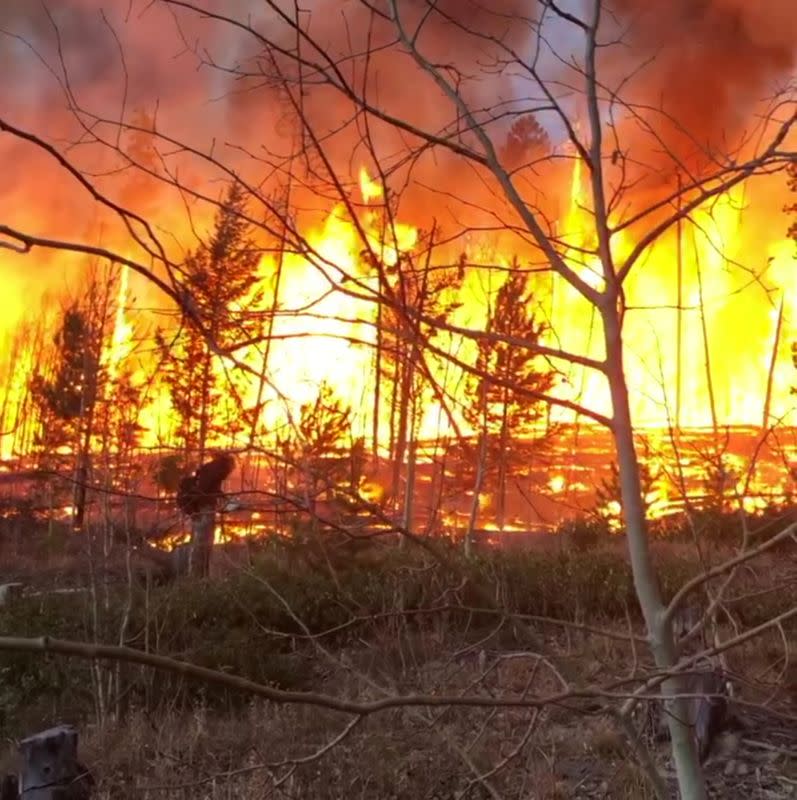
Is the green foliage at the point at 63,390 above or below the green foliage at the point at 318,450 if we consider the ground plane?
above

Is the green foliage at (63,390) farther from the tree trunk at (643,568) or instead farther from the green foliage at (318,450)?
the tree trunk at (643,568)

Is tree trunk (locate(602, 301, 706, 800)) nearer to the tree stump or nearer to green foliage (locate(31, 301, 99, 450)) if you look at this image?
the tree stump

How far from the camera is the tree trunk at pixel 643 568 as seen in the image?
→ 1.43 meters

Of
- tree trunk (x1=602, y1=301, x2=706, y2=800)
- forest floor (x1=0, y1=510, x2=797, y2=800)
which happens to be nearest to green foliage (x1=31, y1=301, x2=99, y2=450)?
forest floor (x1=0, y1=510, x2=797, y2=800)

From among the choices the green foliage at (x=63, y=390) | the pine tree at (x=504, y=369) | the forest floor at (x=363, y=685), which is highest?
the green foliage at (x=63, y=390)

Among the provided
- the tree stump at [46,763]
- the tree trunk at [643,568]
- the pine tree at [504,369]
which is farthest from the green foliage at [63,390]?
the tree trunk at [643,568]

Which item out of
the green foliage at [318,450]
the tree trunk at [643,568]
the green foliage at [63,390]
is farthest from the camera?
the green foliage at [63,390]

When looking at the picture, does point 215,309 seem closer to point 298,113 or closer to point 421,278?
point 298,113

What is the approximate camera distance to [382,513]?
134cm

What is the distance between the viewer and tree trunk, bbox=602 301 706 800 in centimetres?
143

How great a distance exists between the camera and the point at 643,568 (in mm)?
1469

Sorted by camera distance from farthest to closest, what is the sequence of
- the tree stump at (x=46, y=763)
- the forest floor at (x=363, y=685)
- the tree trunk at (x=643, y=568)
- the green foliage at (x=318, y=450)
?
the forest floor at (x=363, y=685), the tree stump at (x=46, y=763), the tree trunk at (x=643, y=568), the green foliage at (x=318, y=450)

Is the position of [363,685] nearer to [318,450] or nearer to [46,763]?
[46,763]

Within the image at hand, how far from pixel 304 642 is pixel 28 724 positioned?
262cm
